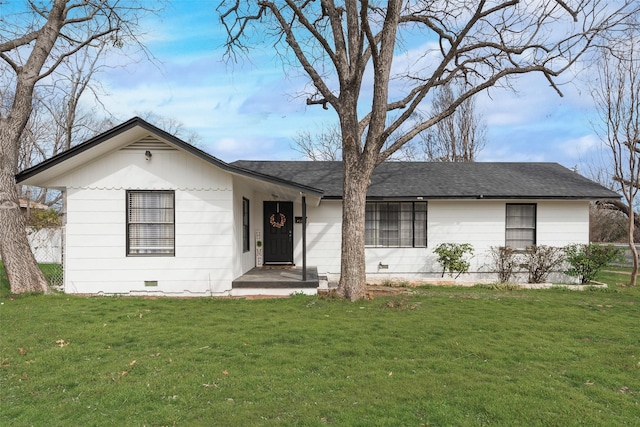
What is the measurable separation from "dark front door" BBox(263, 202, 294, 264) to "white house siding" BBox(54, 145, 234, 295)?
3.36 metres

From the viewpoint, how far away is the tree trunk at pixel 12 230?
30.5 ft

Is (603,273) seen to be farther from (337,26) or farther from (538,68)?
(337,26)

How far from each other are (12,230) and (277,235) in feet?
21.8

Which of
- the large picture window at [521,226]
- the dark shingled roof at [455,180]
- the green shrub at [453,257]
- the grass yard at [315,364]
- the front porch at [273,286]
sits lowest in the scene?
the grass yard at [315,364]

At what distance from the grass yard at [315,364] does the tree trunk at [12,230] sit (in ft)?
2.69

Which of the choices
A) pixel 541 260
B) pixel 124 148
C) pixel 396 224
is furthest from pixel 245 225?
pixel 541 260

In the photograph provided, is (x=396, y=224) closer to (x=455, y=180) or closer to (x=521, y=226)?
(x=455, y=180)

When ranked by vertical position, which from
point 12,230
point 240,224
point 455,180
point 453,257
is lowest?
point 453,257

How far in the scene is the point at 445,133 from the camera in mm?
29750

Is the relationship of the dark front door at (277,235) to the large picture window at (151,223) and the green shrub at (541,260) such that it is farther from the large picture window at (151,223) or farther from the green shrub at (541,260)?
the green shrub at (541,260)

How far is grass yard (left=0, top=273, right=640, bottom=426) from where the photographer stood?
12.3 feet

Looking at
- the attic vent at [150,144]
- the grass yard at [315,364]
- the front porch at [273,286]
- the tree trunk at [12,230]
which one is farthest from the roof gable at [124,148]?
the grass yard at [315,364]

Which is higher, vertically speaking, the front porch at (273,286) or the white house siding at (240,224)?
the white house siding at (240,224)

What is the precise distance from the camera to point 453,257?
12.5 meters
